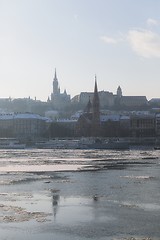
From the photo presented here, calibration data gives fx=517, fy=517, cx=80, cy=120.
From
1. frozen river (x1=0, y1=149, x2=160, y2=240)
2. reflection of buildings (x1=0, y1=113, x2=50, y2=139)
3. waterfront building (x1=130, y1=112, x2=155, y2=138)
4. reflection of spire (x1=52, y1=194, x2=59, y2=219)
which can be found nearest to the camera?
frozen river (x1=0, y1=149, x2=160, y2=240)

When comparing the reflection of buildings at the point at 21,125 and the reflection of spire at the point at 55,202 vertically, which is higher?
the reflection of buildings at the point at 21,125

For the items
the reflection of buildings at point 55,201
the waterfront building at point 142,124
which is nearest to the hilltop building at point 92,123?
the waterfront building at point 142,124

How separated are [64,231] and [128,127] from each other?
480 ft

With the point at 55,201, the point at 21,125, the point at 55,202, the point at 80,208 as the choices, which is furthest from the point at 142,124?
the point at 80,208

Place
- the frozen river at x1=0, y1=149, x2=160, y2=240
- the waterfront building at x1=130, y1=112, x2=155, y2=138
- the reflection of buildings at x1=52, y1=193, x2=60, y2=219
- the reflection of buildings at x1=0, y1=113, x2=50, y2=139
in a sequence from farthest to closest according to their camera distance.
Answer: the reflection of buildings at x1=0, y1=113, x2=50, y2=139
the waterfront building at x1=130, y1=112, x2=155, y2=138
the reflection of buildings at x1=52, y1=193, x2=60, y2=219
the frozen river at x1=0, y1=149, x2=160, y2=240

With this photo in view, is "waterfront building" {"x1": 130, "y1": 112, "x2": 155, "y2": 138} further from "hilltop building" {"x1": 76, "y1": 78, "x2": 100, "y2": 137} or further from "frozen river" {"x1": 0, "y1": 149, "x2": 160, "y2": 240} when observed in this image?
"frozen river" {"x1": 0, "y1": 149, "x2": 160, "y2": 240}

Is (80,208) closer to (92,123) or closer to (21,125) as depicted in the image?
(92,123)

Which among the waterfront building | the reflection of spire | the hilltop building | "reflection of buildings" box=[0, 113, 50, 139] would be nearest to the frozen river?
the reflection of spire

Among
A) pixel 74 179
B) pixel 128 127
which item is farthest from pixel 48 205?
pixel 128 127

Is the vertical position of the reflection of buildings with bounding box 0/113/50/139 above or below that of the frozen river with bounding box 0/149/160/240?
above

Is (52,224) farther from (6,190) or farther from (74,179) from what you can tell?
(74,179)

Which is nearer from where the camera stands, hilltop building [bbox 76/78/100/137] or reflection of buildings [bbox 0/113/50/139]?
hilltop building [bbox 76/78/100/137]

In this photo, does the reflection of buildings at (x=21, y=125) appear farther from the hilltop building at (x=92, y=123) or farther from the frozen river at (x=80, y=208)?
the frozen river at (x=80, y=208)

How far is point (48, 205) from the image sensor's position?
84.2ft
